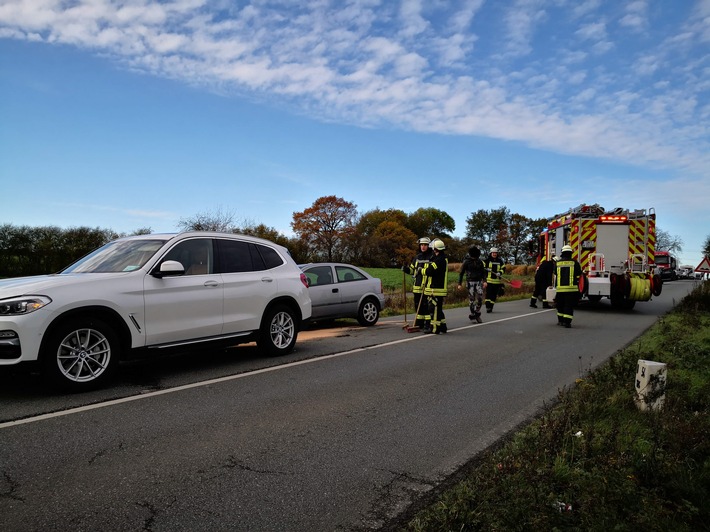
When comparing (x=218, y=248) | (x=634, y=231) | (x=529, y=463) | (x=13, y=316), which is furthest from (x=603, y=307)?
(x=13, y=316)

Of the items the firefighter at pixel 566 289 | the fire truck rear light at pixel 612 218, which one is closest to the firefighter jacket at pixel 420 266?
the firefighter at pixel 566 289

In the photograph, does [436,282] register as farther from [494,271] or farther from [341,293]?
[494,271]

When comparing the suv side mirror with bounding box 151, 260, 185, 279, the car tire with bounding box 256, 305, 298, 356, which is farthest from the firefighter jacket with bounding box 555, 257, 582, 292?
the suv side mirror with bounding box 151, 260, 185, 279

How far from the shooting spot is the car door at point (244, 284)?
7.46m

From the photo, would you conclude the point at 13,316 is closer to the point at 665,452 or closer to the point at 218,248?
the point at 218,248

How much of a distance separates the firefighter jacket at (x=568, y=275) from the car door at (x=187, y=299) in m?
9.20

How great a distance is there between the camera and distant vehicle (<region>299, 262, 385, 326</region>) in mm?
12120

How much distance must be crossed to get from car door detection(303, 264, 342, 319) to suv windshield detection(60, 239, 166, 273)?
5266 mm

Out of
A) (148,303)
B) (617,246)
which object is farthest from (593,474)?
(617,246)

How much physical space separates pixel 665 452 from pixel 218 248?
583cm

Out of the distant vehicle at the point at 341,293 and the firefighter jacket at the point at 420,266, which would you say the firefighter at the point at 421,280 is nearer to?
the firefighter jacket at the point at 420,266

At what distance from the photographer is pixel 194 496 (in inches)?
134

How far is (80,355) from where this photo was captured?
19.0 feet

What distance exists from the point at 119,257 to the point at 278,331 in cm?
261
